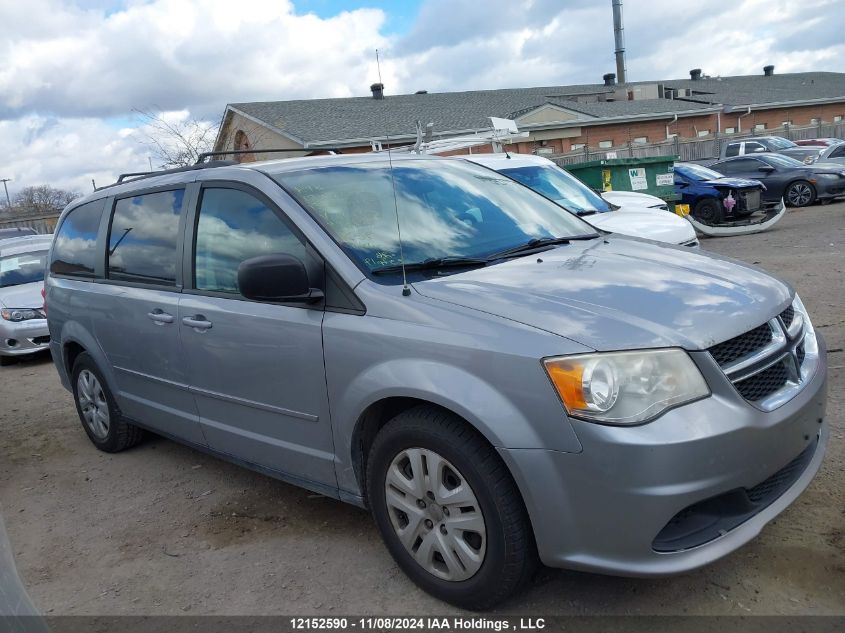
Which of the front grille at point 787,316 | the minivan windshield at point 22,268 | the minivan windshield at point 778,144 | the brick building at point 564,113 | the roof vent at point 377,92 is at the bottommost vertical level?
the front grille at point 787,316

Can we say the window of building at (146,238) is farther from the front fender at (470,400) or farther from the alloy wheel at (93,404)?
the front fender at (470,400)

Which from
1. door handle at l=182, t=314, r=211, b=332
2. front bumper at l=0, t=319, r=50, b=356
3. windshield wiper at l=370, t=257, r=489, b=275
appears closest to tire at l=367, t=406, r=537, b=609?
windshield wiper at l=370, t=257, r=489, b=275

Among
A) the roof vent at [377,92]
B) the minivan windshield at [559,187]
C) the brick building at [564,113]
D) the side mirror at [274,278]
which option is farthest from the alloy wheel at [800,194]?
the roof vent at [377,92]

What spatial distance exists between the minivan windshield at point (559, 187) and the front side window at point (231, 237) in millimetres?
4941

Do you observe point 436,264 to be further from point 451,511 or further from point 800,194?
point 800,194

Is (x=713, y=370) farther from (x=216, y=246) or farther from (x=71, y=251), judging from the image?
(x=71, y=251)

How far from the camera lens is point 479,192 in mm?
4000

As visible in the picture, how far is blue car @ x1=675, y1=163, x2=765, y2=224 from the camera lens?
49.4 ft

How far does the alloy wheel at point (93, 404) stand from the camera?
16.8 ft

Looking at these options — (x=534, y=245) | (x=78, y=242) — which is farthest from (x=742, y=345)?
(x=78, y=242)

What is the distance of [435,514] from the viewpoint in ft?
9.34

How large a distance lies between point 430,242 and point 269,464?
1.34 m

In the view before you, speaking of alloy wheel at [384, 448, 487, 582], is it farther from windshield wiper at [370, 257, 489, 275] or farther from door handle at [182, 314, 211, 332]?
door handle at [182, 314, 211, 332]

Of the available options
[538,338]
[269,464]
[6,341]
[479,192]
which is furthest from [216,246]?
[6,341]
